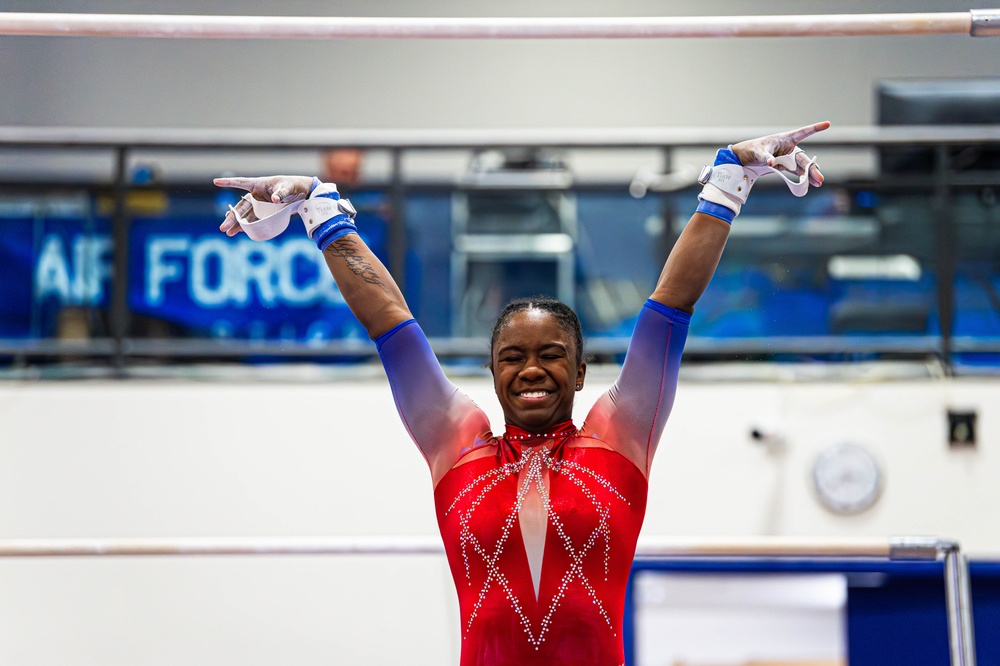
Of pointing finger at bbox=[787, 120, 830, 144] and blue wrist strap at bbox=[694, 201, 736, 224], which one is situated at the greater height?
pointing finger at bbox=[787, 120, 830, 144]

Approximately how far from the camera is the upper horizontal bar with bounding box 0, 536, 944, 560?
2.28m

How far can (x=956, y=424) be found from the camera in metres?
4.23

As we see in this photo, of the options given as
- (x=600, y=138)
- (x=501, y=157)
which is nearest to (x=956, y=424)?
(x=600, y=138)

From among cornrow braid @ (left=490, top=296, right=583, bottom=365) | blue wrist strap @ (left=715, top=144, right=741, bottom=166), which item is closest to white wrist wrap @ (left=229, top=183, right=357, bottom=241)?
cornrow braid @ (left=490, top=296, right=583, bottom=365)

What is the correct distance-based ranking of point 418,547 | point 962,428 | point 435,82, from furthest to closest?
point 435,82, point 962,428, point 418,547

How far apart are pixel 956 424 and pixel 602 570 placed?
322cm

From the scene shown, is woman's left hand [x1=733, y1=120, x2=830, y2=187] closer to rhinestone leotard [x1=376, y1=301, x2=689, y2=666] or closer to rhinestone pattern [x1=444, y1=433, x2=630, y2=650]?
rhinestone leotard [x1=376, y1=301, x2=689, y2=666]

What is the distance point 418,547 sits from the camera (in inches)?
98.3

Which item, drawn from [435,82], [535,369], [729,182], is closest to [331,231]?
[535,369]

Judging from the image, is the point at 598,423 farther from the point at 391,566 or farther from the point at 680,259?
the point at 391,566

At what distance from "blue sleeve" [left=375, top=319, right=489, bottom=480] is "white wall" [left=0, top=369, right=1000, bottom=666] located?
8.28 feet

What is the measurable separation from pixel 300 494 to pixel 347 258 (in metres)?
2.79

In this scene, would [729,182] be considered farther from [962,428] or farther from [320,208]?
[962,428]

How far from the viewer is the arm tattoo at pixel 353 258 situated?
178 cm
